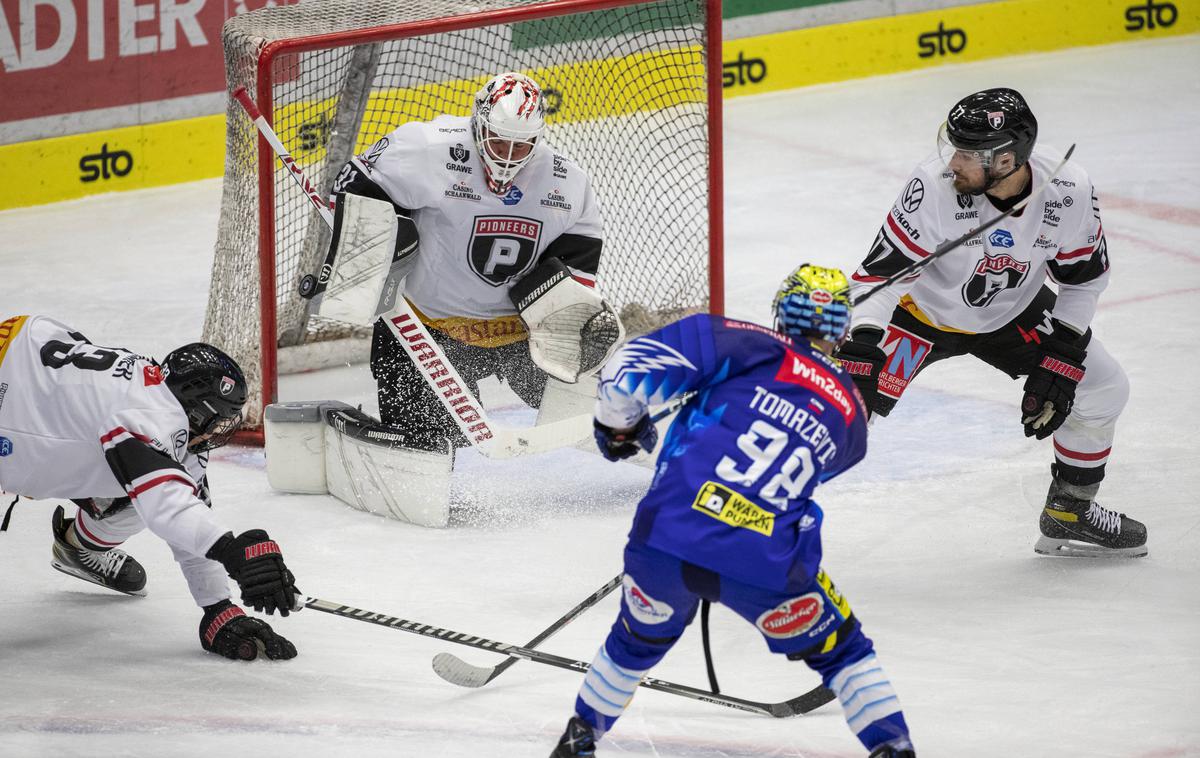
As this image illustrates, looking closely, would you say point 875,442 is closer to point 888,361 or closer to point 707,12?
point 888,361

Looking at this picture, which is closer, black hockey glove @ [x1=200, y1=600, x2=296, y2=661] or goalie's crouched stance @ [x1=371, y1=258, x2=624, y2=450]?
black hockey glove @ [x1=200, y1=600, x2=296, y2=661]

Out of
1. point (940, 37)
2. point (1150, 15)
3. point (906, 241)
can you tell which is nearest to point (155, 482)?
point (906, 241)

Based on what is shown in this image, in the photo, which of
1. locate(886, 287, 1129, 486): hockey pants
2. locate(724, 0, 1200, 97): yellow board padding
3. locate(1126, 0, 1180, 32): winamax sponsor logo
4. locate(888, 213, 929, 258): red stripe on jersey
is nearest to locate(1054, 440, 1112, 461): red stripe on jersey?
locate(886, 287, 1129, 486): hockey pants

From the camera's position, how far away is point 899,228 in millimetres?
4016

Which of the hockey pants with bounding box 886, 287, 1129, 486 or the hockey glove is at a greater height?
the hockey glove

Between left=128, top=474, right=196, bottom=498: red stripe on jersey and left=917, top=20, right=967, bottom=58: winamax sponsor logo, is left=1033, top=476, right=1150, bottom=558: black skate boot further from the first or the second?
left=917, top=20, right=967, bottom=58: winamax sponsor logo

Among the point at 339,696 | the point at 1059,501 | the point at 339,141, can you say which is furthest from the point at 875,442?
the point at 339,696

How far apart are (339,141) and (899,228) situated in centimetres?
212

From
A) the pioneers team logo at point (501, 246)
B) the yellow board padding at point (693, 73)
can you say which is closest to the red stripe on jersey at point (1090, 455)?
the pioneers team logo at point (501, 246)

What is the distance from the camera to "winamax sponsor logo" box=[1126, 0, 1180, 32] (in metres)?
9.31

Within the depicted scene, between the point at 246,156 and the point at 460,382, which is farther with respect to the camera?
the point at 246,156

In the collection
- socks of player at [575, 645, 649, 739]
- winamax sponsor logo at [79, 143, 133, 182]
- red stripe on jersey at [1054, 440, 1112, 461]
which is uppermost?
winamax sponsor logo at [79, 143, 133, 182]

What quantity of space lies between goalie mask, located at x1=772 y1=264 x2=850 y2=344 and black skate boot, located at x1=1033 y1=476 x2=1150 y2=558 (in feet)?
5.19

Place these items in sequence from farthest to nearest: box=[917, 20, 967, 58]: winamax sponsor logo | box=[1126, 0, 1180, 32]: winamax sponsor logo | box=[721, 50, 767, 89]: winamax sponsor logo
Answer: box=[1126, 0, 1180, 32]: winamax sponsor logo, box=[917, 20, 967, 58]: winamax sponsor logo, box=[721, 50, 767, 89]: winamax sponsor logo
